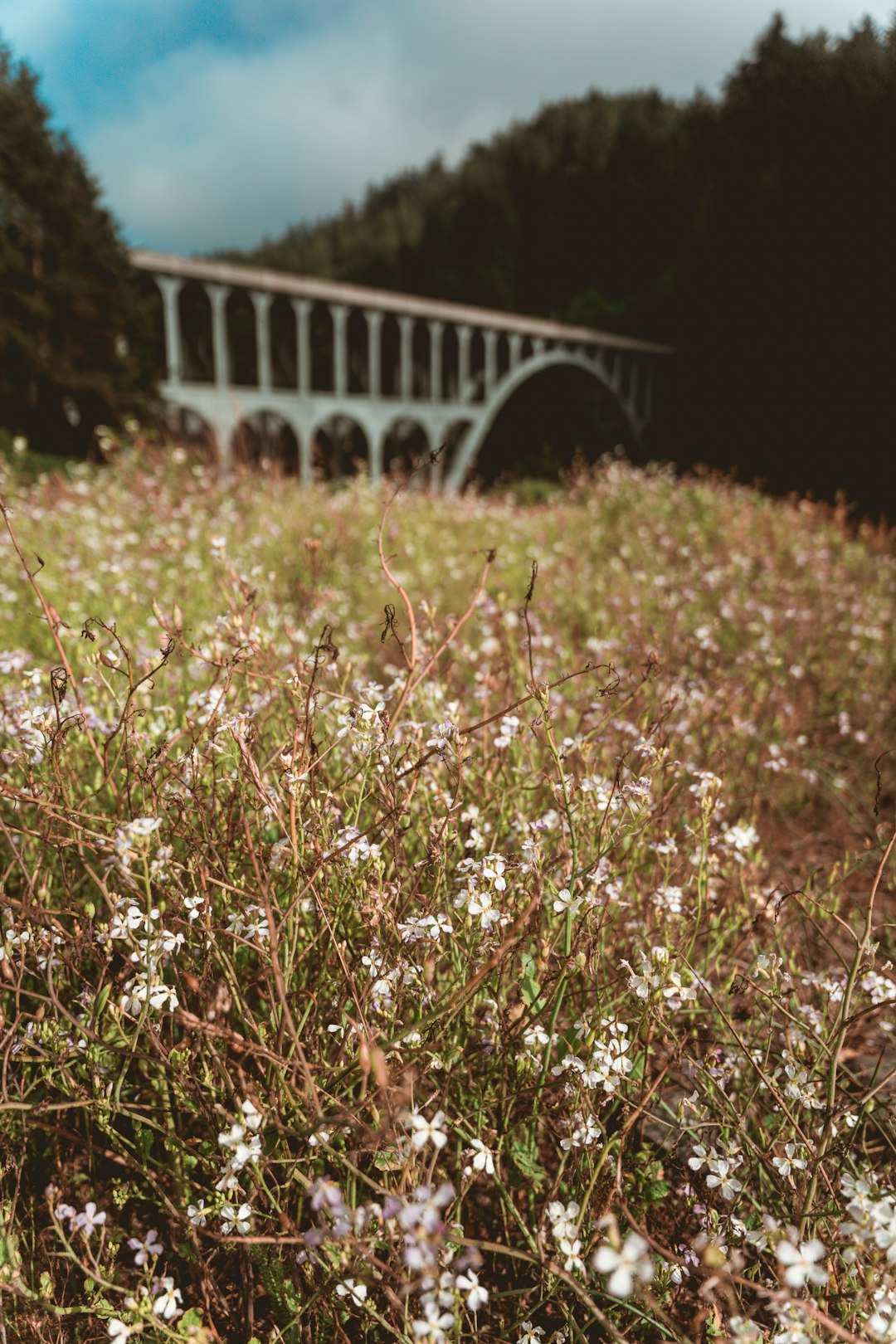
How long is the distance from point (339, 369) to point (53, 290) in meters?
7.77

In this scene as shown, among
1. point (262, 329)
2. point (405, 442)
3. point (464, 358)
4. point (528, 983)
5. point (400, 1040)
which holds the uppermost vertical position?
point (464, 358)

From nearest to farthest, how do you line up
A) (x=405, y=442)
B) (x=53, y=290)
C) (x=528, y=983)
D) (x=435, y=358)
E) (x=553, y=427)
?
(x=528, y=983) < (x=53, y=290) < (x=435, y=358) < (x=405, y=442) < (x=553, y=427)

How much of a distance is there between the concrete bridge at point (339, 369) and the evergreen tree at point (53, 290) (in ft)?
5.91

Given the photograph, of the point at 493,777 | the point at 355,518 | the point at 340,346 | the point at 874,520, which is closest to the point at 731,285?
the point at 874,520

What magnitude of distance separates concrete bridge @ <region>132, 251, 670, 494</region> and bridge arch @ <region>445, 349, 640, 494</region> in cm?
5

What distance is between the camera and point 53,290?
11789 millimetres

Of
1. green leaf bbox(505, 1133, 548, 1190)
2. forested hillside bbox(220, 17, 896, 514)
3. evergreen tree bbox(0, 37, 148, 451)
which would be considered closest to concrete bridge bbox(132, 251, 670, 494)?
evergreen tree bbox(0, 37, 148, 451)

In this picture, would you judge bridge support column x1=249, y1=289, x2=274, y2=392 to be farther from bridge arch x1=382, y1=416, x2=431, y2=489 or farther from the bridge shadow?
the bridge shadow

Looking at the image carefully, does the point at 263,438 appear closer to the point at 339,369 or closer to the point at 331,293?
the point at 339,369

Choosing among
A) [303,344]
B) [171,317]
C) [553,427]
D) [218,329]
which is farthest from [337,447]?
[553,427]

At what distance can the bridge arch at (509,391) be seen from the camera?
23859 mm

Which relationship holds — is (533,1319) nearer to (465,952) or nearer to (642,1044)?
(642,1044)

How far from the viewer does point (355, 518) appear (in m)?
8.18

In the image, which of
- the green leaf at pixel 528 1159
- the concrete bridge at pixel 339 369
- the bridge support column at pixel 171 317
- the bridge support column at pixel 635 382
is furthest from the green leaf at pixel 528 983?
the bridge support column at pixel 635 382
